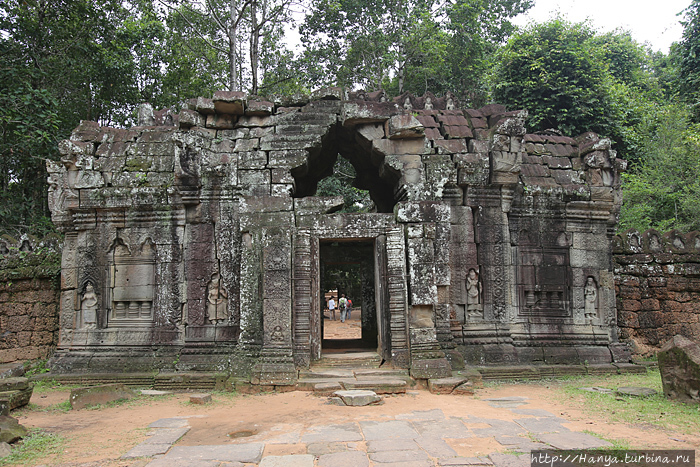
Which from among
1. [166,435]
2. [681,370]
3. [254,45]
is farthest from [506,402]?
[254,45]

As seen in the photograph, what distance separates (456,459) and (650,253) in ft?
26.1

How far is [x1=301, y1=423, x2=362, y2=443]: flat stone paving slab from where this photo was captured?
4871 mm

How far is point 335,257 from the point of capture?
1127 centimetres

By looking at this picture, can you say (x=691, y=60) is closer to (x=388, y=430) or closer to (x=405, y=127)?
(x=405, y=127)

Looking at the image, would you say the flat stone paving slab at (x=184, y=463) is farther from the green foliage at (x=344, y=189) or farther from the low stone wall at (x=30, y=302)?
the green foliage at (x=344, y=189)

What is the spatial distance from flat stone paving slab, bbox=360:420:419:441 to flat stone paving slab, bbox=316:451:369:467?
1.57 feet

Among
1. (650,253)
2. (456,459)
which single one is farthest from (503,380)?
(650,253)

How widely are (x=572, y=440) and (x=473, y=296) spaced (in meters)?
3.78

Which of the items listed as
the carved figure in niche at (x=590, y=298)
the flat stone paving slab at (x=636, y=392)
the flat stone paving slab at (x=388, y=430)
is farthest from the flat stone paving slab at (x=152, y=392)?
the carved figure in niche at (x=590, y=298)

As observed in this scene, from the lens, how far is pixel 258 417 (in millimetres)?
5824

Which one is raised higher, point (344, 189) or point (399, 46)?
point (399, 46)

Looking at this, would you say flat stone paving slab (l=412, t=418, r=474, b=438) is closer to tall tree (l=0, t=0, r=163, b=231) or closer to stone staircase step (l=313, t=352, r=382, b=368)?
stone staircase step (l=313, t=352, r=382, b=368)

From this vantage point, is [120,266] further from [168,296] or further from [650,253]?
[650,253]

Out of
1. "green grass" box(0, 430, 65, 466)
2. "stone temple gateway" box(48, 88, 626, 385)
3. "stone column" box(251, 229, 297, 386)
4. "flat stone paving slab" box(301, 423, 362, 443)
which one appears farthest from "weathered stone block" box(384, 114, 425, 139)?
"green grass" box(0, 430, 65, 466)
